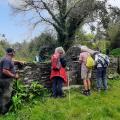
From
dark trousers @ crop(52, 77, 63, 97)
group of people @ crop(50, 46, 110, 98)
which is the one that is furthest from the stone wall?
dark trousers @ crop(52, 77, 63, 97)

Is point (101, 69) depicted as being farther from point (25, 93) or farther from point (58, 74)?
point (25, 93)

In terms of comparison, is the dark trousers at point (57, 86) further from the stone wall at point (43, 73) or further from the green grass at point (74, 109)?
the stone wall at point (43, 73)

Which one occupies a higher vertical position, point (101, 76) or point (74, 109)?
point (101, 76)

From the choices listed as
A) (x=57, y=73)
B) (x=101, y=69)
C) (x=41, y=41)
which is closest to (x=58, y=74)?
(x=57, y=73)

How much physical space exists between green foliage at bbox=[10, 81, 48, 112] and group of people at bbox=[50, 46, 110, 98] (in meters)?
0.48

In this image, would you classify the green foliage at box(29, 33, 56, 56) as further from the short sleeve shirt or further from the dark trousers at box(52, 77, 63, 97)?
the short sleeve shirt

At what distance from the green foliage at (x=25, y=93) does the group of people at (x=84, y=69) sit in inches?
18.9

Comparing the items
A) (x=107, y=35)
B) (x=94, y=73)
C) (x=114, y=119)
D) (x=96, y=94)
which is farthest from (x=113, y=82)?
(x=107, y=35)

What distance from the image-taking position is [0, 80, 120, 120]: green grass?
45.2 ft

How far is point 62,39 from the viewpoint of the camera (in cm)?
3853

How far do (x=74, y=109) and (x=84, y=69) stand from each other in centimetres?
223

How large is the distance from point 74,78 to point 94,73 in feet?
3.53

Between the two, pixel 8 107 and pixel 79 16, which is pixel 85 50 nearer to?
pixel 8 107

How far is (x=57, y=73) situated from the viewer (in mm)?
15438
